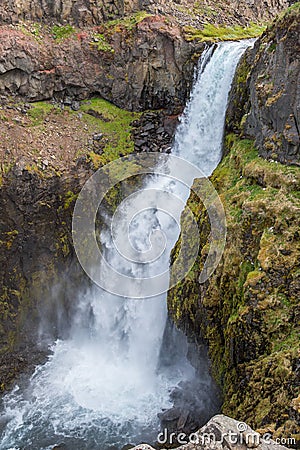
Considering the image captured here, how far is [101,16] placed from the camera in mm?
19641

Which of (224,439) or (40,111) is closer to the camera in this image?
(224,439)

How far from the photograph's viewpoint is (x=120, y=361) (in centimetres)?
1386

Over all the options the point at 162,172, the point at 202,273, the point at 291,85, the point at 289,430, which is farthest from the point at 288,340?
the point at 162,172

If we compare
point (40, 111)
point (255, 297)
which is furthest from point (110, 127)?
point (255, 297)

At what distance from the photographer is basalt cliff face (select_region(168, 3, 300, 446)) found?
25.2 feet

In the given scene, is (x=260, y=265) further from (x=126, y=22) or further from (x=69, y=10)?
(x=69, y=10)

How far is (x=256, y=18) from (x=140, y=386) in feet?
72.5

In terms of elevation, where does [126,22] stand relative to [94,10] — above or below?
below

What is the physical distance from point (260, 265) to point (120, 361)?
24.0 feet

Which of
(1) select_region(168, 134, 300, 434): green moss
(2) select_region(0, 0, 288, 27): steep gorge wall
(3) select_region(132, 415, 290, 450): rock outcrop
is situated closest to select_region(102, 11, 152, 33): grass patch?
(2) select_region(0, 0, 288, 27): steep gorge wall

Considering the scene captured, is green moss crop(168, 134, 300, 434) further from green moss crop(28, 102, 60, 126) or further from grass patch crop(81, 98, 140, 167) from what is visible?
green moss crop(28, 102, 60, 126)

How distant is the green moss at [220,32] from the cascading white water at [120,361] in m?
1.86

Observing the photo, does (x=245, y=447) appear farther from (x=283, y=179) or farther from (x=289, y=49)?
(x=289, y=49)

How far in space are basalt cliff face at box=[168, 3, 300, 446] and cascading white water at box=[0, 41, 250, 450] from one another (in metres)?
2.46
